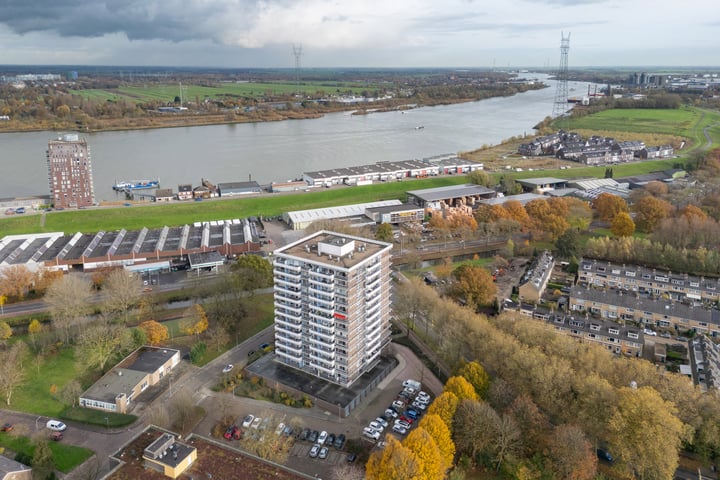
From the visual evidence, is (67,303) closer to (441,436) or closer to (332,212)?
(441,436)

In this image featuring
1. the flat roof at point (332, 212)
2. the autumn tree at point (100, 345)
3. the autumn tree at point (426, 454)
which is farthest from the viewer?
the flat roof at point (332, 212)

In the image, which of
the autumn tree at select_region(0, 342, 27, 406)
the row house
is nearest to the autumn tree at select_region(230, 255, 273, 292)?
the autumn tree at select_region(0, 342, 27, 406)

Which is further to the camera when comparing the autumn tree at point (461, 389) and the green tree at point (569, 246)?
the green tree at point (569, 246)

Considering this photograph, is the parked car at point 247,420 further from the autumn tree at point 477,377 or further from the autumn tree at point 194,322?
the autumn tree at point 477,377

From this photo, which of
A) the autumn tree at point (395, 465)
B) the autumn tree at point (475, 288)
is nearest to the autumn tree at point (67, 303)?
the autumn tree at point (395, 465)

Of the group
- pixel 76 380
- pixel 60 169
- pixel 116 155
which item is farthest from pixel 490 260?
pixel 116 155

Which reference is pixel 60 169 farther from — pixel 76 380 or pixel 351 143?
pixel 351 143
